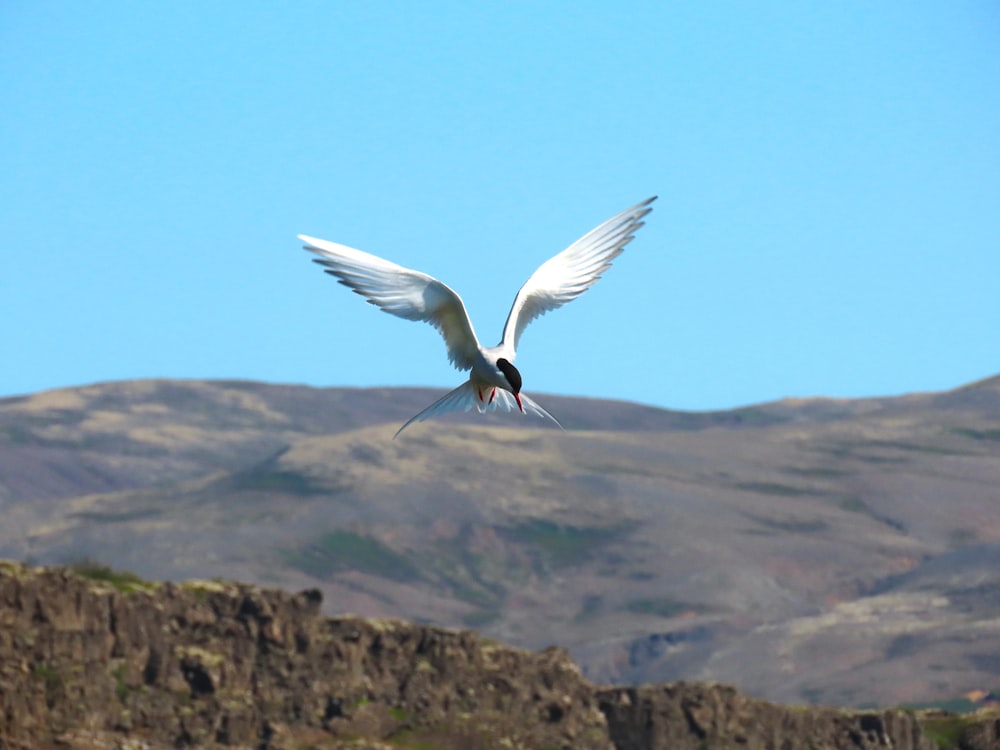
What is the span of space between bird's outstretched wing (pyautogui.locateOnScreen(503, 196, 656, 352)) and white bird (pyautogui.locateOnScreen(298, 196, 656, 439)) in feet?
0.07

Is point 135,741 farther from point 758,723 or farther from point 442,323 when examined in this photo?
point 442,323

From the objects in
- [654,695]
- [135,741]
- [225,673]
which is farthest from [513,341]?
[654,695]

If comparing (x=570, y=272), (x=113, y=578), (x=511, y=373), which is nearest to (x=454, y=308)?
(x=511, y=373)

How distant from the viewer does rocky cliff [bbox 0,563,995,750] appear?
2373 inches

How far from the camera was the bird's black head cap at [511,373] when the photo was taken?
2780 cm

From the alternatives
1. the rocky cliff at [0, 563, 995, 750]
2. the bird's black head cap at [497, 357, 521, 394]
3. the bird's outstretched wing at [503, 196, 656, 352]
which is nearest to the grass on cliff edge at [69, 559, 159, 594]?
the rocky cliff at [0, 563, 995, 750]

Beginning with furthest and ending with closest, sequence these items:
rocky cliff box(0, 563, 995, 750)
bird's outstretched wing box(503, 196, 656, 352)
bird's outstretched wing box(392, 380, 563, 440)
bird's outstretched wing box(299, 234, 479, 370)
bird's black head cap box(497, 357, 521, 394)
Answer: rocky cliff box(0, 563, 995, 750) → bird's outstretched wing box(503, 196, 656, 352) → bird's outstretched wing box(392, 380, 563, 440) → bird's outstretched wing box(299, 234, 479, 370) → bird's black head cap box(497, 357, 521, 394)

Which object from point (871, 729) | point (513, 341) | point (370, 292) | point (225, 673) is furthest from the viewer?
point (871, 729)

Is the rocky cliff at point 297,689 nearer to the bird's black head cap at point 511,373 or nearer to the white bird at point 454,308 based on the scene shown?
the white bird at point 454,308

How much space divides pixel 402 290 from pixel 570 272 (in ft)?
11.8

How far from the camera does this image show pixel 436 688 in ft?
219

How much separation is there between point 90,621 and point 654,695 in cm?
1812

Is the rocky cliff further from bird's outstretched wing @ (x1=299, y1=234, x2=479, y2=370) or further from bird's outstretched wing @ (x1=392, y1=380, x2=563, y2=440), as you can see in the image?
bird's outstretched wing @ (x1=299, y1=234, x2=479, y2=370)

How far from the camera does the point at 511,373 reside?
28.0 m
